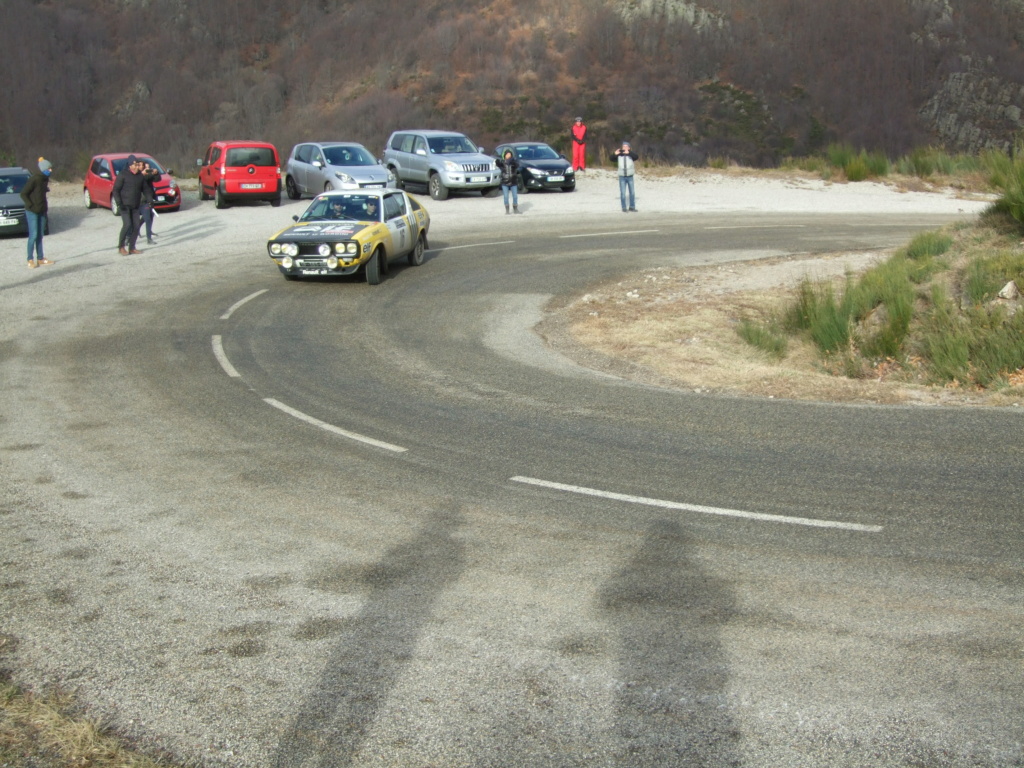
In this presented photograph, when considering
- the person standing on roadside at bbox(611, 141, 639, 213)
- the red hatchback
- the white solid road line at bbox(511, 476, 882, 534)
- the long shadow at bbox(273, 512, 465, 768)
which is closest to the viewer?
the long shadow at bbox(273, 512, 465, 768)

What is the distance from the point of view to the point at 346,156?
30.0 metres

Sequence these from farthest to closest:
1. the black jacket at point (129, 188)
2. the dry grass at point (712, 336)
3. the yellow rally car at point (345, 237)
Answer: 1. the black jacket at point (129, 188)
2. the yellow rally car at point (345, 237)
3. the dry grass at point (712, 336)

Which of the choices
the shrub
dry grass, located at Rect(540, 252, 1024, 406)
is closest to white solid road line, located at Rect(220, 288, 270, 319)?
dry grass, located at Rect(540, 252, 1024, 406)

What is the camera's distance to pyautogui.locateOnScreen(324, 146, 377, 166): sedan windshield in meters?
29.8

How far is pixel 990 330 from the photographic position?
12383mm

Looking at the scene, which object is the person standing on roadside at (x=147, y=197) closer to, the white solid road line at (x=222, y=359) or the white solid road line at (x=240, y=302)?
the white solid road line at (x=240, y=302)

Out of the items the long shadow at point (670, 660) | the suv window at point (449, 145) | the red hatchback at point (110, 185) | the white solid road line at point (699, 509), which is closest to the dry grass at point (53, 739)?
the long shadow at point (670, 660)

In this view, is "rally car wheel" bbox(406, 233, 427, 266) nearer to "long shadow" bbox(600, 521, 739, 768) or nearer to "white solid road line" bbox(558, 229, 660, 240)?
"white solid road line" bbox(558, 229, 660, 240)

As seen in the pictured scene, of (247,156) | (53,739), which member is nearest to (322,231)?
(247,156)

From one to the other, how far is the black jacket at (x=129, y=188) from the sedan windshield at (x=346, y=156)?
8579 mm

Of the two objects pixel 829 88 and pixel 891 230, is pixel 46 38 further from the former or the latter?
pixel 891 230

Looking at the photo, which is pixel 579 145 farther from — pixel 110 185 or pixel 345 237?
pixel 345 237

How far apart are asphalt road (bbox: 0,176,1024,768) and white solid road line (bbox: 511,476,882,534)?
0.08 feet

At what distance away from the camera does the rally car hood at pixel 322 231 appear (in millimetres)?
17703
